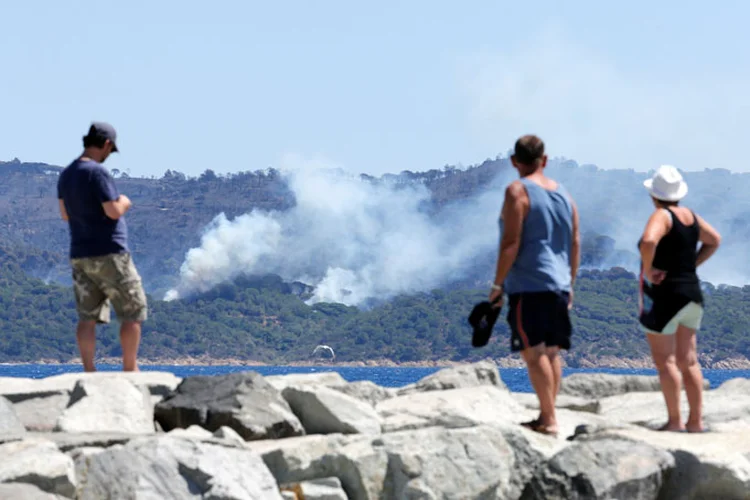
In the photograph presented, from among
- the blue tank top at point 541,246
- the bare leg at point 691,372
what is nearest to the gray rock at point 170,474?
the blue tank top at point 541,246

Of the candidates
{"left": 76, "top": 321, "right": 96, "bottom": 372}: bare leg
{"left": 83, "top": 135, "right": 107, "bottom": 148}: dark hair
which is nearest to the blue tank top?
{"left": 83, "top": 135, "right": 107, "bottom": 148}: dark hair

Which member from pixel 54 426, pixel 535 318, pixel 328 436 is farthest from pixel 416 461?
pixel 54 426

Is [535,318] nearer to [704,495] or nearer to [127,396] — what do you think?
[704,495]

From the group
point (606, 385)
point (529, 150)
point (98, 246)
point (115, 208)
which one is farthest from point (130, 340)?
point (606, 385)

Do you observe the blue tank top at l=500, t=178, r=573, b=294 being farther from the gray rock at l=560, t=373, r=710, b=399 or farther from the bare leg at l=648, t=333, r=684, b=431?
the gray rock at l=560, t=373, r=710, b=399

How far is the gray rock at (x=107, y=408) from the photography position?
9.03 m

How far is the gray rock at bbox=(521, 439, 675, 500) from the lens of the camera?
842cm

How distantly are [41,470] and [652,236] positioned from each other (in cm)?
436

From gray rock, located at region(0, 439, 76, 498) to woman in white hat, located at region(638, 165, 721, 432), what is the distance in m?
4.15

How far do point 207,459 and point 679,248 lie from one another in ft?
12.2

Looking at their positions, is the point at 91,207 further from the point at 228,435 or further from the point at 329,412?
the point at 228,435

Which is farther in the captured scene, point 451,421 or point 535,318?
point 451,421

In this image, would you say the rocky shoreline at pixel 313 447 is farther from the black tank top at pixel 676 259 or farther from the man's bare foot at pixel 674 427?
the black tank top at pixel 676 259

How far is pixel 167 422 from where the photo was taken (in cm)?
943
